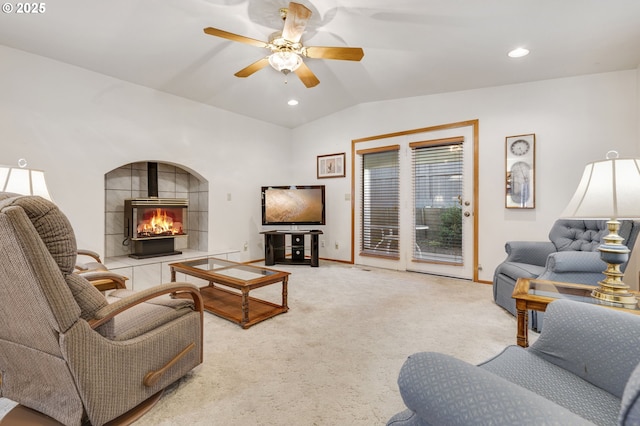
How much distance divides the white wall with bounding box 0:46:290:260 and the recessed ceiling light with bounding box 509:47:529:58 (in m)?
3.88

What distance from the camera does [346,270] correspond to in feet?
15.4

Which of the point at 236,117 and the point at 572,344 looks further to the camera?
the point at 236,117

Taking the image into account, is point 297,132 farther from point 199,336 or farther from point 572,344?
point 572,344

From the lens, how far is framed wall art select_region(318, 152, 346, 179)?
534cm

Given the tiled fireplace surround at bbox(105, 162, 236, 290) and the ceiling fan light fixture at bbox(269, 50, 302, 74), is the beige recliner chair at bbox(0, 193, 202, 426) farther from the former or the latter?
the tiled fireplace surround at bbox(105, 162, 236, 290)

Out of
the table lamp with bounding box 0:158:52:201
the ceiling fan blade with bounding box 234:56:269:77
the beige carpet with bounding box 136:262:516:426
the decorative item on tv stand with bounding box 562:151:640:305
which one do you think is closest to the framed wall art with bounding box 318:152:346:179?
the beige carpet with bounding box 136:262:516:426

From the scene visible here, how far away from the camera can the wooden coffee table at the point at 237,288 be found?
2523 millimetres

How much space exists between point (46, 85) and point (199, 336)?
3.27 m

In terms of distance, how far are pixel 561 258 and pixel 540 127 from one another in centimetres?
202

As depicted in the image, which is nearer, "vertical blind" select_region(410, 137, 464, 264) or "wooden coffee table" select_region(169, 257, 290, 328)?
"wooden coffee table" select_region(169, 257, 290, 328)

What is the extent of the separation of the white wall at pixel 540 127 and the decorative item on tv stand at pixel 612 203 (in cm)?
219

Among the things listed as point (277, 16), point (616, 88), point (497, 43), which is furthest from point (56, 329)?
point (616, 88)

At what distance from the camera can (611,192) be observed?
5.08 ft

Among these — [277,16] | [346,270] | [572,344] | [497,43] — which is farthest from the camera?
[346,270]
